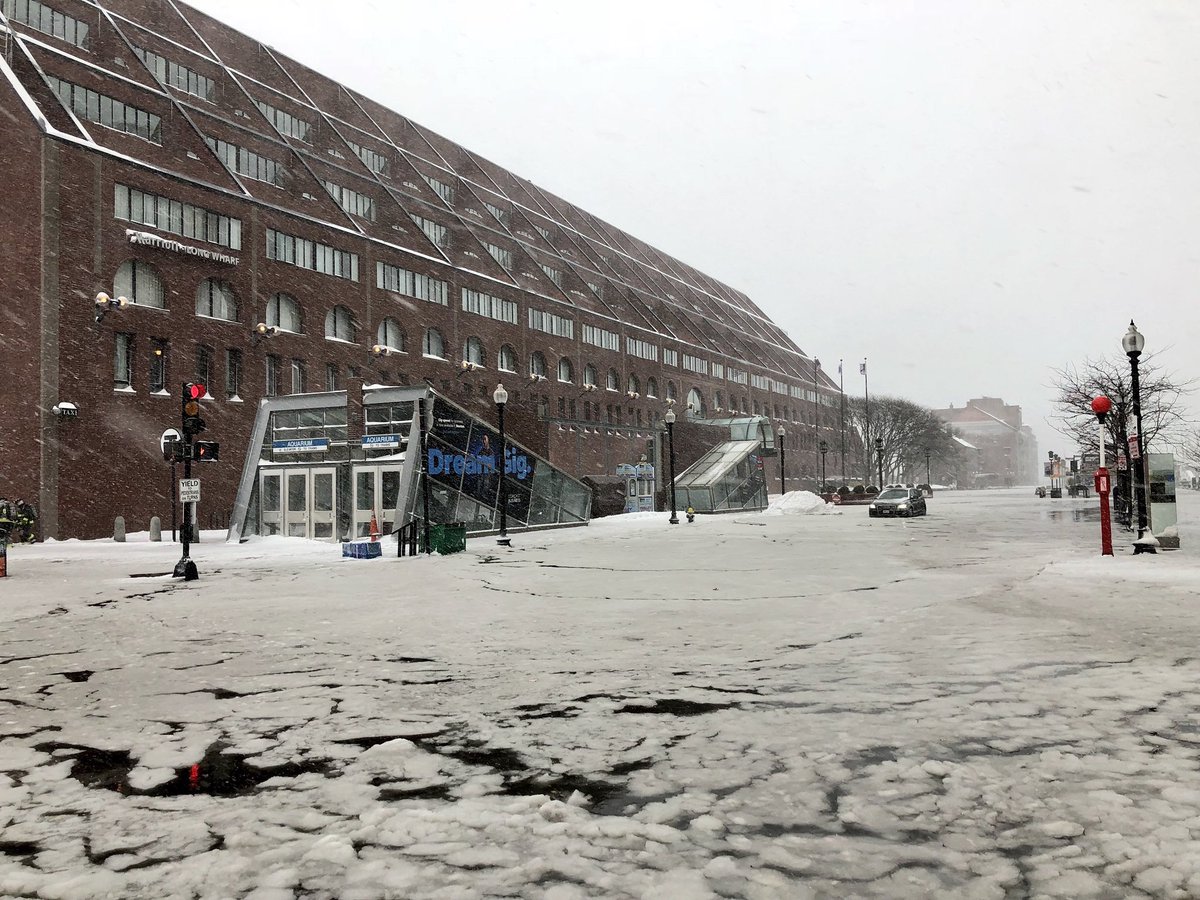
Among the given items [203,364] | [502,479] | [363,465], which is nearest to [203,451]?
[363,465]

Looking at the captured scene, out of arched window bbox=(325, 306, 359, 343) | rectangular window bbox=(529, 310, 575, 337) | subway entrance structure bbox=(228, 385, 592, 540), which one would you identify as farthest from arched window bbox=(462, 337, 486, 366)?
subway entrance structure bbox=(228, 385, 592, 540)

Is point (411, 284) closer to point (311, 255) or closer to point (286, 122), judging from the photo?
point (311, 255)

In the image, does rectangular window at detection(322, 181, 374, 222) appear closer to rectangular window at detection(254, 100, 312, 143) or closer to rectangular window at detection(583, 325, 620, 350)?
rectangular window at detection(254, 100, 312, 143)

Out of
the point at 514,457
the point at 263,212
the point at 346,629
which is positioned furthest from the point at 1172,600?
the point at 263,212

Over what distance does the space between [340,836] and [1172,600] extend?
11.3 metres

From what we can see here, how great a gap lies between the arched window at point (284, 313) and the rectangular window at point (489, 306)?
44.5 ft

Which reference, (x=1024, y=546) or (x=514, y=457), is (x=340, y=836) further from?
(x=514, y=457)

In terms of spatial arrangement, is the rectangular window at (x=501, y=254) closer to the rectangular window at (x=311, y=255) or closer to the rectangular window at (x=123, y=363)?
the rectangular window at (x=311, y=255)

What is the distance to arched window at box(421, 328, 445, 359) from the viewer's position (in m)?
52.5

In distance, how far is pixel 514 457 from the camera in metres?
32.3

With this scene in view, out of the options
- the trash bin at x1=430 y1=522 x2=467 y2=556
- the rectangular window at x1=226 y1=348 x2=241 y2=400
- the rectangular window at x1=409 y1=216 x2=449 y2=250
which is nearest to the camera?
the trash bin at x1=430 y1=522 x2=467 y2=556

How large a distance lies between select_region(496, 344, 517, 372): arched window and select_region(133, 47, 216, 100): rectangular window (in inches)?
884

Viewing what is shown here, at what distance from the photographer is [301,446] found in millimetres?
30016

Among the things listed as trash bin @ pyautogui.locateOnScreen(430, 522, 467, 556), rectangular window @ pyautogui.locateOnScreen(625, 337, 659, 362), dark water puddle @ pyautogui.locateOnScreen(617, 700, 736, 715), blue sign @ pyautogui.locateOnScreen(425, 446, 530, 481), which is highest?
rectangular window @ pyautogui.locateOnScreen(625, 337, 659, 362)
